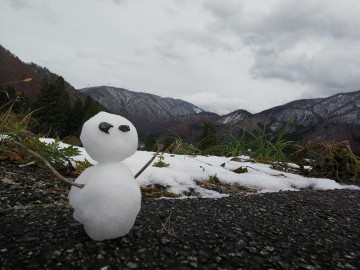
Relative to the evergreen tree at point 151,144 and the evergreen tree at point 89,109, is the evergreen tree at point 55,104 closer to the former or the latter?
the evergreen tree at point 89,109

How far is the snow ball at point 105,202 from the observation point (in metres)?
1.68

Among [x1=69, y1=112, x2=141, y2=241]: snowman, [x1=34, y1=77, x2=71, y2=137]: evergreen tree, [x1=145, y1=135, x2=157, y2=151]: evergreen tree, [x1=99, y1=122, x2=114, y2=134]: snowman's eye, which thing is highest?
[x1=34, y1=77, x2=71, y2=137]: evergreen tree

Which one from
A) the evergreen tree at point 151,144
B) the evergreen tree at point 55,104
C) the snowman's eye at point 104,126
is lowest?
the evergreen tree at point 151,144

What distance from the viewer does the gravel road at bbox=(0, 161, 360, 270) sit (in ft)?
5.17

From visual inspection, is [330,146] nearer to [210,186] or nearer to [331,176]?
[331,176]

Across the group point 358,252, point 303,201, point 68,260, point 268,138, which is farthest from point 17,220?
point 268,138

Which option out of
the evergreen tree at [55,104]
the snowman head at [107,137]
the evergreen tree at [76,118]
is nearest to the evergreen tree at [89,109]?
the evergreen tree at [76,118]

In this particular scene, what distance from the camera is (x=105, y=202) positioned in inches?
66.2

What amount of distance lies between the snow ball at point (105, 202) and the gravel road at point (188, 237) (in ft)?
0.32

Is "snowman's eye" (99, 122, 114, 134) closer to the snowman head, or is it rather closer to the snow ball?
the snowman head

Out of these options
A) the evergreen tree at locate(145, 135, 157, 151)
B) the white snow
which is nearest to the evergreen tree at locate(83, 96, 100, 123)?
the evergreen tree at locate(145, 135, 157, 151)

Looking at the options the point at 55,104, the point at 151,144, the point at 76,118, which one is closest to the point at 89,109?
the point at 76,118

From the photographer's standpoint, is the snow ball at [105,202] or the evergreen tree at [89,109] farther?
the evergreen tree at [89,109]

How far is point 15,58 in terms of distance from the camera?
132750 millimetres
